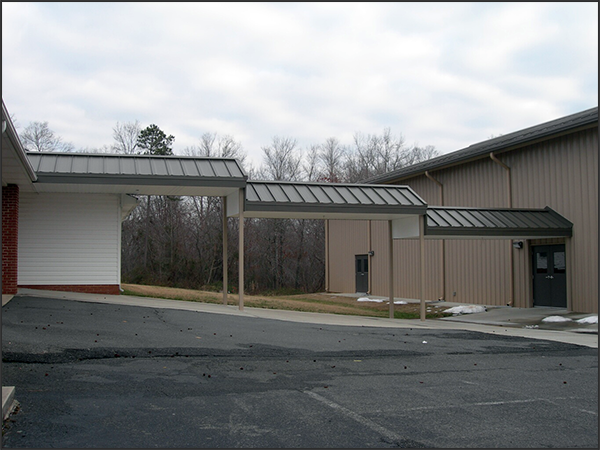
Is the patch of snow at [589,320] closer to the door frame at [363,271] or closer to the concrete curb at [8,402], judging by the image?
the door frame at [363,271]

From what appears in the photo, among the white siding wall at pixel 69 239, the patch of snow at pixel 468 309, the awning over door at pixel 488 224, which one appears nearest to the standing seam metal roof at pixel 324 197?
the awning over door at pixel 488 224

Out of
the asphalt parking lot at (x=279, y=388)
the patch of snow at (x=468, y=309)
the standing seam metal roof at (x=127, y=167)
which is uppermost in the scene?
the standing seam metal roof at (x=127, y=167)

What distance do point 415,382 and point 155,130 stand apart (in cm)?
4160

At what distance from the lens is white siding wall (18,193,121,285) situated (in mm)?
17750

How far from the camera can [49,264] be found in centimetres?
1788

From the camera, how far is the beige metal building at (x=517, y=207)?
714 inches

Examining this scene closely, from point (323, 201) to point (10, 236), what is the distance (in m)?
8.82

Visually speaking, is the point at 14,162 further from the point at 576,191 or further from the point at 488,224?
the point at 576,191

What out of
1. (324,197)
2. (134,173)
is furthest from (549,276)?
(134,173)

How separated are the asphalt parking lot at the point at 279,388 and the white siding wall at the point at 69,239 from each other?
18.8 ft

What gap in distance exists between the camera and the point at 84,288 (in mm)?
18125

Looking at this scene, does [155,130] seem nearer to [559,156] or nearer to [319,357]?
[559,156]

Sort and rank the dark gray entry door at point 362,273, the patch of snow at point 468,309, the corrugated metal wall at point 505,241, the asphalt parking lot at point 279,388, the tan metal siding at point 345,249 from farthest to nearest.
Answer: the tan metal siding at point 345,249, the dark gray entry door at point 362,273, the patch of snow at point 468,309, the corrugated metal wall at point 505,241, the asphalt parking lot at point 279,388

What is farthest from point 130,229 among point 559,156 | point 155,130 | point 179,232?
point 559,156
